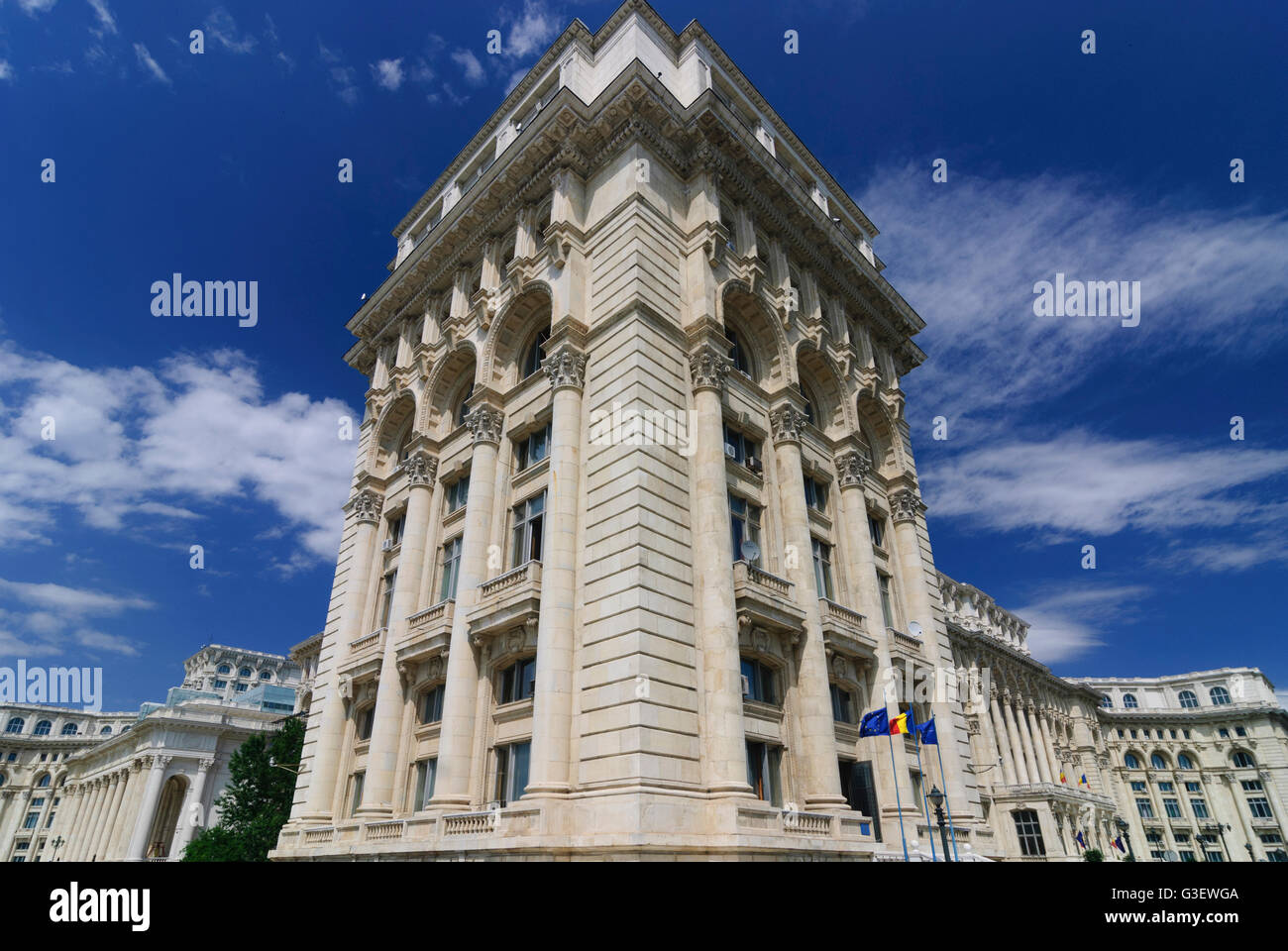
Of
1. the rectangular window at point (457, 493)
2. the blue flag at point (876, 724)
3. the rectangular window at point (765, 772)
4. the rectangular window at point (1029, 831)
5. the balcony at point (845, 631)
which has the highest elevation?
the rectangular window at point (457, 493)

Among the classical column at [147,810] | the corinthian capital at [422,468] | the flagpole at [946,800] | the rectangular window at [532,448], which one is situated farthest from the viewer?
the classical column at [147,810]

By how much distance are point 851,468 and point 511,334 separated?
1642cm

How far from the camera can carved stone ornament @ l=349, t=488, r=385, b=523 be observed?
1377 inches

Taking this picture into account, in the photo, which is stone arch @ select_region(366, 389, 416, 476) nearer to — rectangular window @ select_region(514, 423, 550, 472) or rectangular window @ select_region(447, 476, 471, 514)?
rectangular window @ select_region(447, 476, 471, 514)

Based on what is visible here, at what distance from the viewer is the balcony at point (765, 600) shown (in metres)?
22.4

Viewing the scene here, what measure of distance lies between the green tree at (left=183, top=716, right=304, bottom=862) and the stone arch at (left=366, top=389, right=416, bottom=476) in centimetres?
2451

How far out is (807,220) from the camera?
3522 centimetres

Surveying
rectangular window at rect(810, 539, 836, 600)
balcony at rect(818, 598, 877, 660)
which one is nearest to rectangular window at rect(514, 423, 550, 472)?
rectangular window at rect(810, 539, 836, 600)

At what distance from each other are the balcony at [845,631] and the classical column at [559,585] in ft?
32.9

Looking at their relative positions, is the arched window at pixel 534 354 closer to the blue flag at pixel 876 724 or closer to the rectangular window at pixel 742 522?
the rectangular window at pixel 742 522

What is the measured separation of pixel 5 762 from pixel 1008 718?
6590 inches

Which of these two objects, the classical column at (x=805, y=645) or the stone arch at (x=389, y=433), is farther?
the stone arch at (x=389, y=433)

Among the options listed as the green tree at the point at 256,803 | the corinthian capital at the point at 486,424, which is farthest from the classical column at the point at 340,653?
the green tree at the point at 256,803
